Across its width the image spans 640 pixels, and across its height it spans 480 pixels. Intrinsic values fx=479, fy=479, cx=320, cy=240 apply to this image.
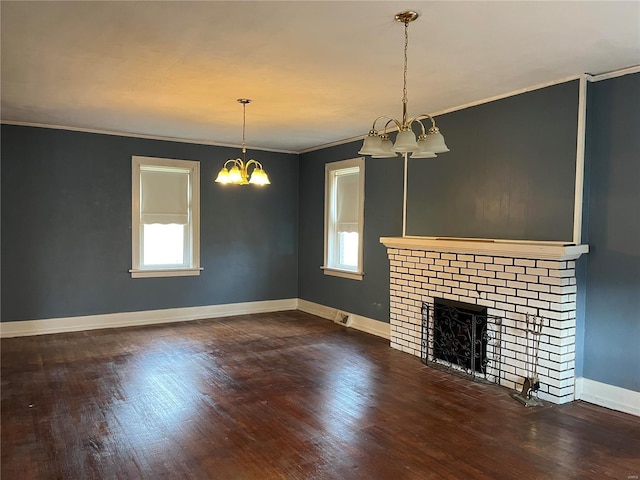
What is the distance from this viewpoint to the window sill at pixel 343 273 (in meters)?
6.32

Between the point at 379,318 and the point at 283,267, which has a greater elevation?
the point at 283,267

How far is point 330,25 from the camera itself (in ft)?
9.12

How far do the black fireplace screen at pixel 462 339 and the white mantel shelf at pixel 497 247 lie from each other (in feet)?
1.76

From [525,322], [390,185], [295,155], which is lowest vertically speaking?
[525,322]

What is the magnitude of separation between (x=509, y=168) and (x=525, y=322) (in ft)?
4.43

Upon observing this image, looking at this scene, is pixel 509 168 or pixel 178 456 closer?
pixel 178 456

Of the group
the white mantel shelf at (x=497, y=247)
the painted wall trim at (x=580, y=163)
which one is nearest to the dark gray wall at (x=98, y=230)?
the white mantel shelf at (x=497, y=247)

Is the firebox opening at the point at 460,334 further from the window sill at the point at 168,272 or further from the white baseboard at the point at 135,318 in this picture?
the window sill at the point at 168,272

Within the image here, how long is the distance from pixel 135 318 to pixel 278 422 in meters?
3.76

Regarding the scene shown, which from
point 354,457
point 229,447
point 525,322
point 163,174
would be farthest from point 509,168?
point 163,174

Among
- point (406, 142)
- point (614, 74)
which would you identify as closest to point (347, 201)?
point (614, 74)

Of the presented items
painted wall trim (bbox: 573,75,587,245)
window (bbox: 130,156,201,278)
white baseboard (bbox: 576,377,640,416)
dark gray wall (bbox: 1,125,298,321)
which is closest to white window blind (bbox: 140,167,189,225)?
window (bbox: 130,156,201,278)

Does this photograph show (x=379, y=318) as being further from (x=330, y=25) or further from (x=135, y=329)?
(x=330, y=25)

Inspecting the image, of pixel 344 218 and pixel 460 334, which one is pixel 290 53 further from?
pixel 344 218
